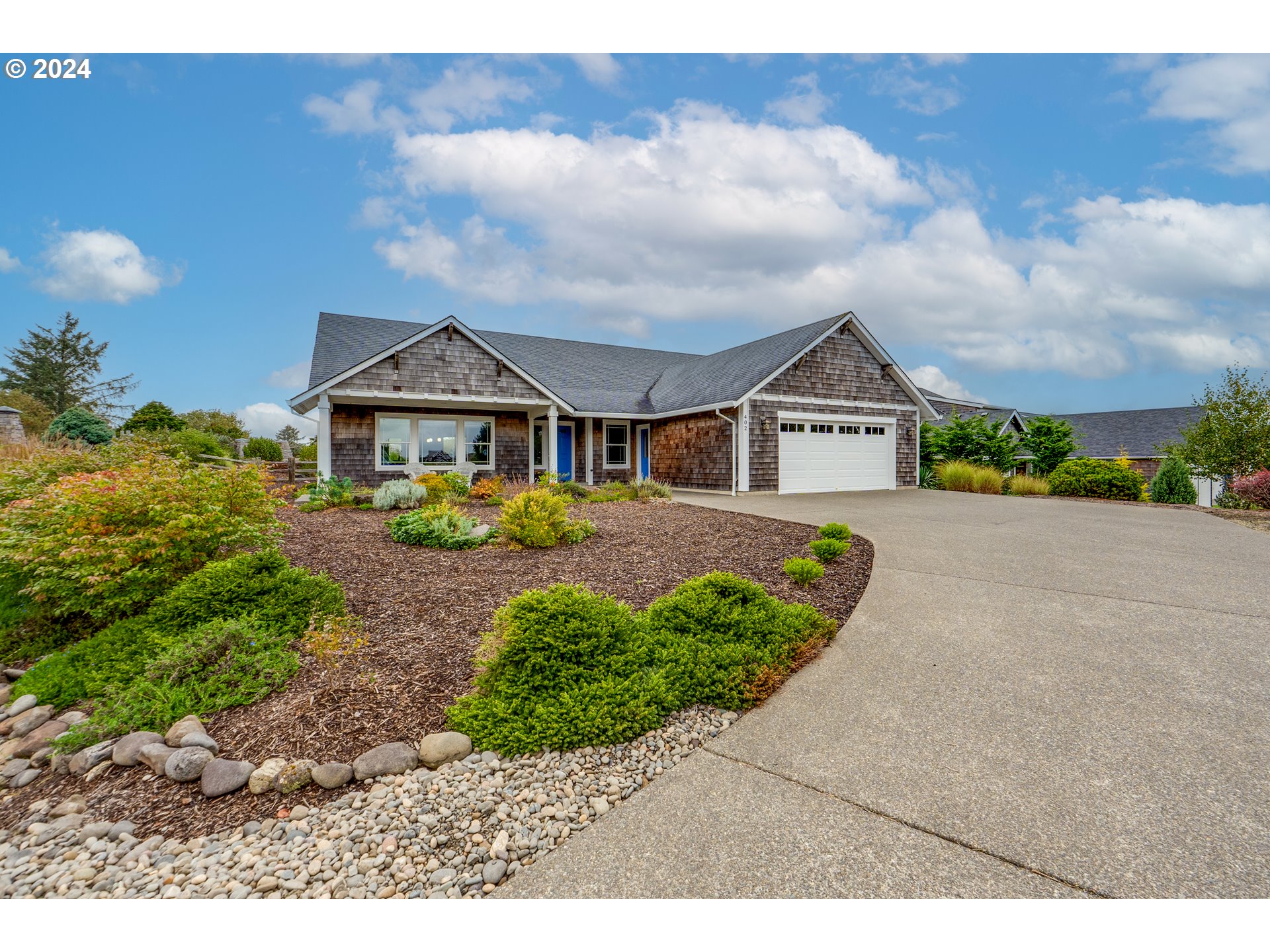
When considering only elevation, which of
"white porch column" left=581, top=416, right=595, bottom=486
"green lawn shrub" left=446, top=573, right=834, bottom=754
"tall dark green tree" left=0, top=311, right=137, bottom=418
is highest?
"tall dark green tree" left=0, top=311, right=137, bottom=418

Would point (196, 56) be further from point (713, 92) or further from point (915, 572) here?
point (915, 572)

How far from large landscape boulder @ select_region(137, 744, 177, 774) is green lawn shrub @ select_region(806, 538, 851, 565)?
5.66 metres

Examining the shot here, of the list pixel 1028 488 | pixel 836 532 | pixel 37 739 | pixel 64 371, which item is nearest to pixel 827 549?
pixel 836 532

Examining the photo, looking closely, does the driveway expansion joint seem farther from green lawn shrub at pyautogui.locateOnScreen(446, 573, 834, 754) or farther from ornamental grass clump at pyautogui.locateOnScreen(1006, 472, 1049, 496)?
ornamental grass clump at pyautogui.locateOnScreen(1006, 472, 1049, 496)

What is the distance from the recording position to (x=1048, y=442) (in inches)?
812

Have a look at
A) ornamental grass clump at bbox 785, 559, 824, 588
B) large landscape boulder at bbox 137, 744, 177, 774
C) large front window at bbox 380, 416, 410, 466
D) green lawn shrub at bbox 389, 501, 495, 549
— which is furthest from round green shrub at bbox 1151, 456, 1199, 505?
large front window at bbox 380, 416, 410, 466

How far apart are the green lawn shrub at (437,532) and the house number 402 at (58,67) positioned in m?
5.24

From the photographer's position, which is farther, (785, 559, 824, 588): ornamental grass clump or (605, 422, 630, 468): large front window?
(605, 422, 630, 468): large front window

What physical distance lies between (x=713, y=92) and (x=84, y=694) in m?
8.43

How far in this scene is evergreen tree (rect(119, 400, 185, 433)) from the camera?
66.4 feet

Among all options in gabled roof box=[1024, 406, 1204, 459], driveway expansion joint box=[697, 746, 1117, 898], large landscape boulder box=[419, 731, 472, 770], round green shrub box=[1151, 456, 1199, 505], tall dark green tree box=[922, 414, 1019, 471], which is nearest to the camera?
driveway expansion joint box=[697, 746, 1117, 898]

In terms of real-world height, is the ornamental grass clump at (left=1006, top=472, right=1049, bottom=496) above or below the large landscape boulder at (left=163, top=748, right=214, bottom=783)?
above

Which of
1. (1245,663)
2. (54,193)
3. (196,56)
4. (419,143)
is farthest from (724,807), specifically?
(54,193)

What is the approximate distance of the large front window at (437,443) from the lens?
51.0 feet
